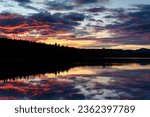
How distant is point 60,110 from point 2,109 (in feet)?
2.82

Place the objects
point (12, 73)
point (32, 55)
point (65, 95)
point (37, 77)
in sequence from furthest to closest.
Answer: point (32, 55) < point (12, 73) < point (37, 77) < point (65, 95)

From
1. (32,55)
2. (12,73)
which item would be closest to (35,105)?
(12,73)

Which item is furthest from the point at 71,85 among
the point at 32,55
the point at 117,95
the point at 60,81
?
the point at 32,55

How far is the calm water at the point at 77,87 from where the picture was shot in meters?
6.89

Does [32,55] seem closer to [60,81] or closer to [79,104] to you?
[60,81]

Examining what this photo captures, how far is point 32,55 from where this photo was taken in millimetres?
16453

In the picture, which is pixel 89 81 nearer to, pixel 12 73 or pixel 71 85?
pixel 71 85

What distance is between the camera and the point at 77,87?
742 cm

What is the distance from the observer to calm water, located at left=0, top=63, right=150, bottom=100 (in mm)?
6895

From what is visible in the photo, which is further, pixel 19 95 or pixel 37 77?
pixel 37 77

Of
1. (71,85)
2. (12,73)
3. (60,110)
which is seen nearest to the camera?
(60,110)

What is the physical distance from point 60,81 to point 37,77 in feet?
2.71

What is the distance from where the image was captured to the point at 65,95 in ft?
22.6

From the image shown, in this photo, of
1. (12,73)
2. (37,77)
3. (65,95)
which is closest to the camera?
(65,95)
